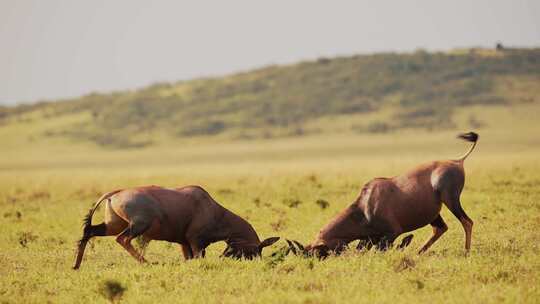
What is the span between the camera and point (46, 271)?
12.4 meters

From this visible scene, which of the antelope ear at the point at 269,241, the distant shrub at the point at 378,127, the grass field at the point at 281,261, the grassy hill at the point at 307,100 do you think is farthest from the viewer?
the grassy hill at the point at 307,100

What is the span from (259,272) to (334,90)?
86286 millimetres

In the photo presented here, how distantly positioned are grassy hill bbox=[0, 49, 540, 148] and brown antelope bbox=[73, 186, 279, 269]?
2594 inches

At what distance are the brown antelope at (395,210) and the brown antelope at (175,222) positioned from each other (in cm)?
96

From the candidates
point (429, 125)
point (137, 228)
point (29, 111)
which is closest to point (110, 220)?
point (137, 228)

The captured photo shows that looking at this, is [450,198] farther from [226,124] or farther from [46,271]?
[226,124]

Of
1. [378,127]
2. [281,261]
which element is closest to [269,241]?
[281,261]

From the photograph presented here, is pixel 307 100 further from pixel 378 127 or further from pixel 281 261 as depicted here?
pixel 281 261

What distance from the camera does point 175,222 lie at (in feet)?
41.8

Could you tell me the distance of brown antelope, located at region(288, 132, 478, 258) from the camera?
41.4 feet

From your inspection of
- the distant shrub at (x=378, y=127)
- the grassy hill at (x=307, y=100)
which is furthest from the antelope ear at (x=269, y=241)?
the distant shrub at (x=378, y=127)

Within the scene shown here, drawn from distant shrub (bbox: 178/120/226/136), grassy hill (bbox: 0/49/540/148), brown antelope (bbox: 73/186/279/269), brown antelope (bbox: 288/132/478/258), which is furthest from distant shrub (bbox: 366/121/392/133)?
brown antelope (bbox: 73/186/279/269)

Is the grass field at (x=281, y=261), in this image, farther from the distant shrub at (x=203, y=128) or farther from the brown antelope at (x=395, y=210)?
the distant shrub at (x=203, y=128)

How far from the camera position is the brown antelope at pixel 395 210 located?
12.6 m
